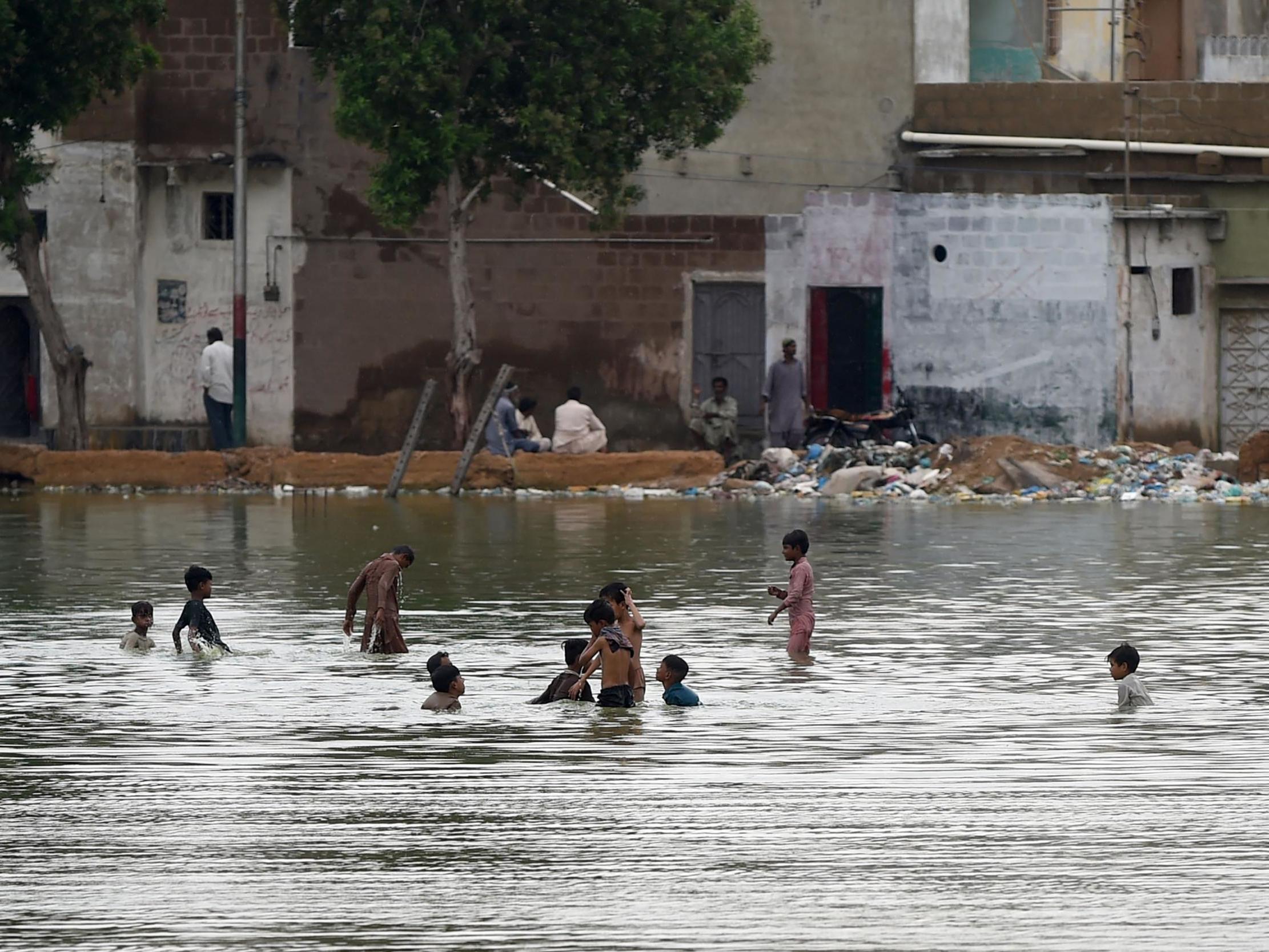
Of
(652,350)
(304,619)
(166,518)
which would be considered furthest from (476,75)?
(304,619)

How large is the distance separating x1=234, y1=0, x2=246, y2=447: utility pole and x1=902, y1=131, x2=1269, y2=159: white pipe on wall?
9877 mm

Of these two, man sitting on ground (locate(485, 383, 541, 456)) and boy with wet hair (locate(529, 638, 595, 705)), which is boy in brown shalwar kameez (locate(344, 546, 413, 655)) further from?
man sitting on ground (locate(485, 383, 541, 456))

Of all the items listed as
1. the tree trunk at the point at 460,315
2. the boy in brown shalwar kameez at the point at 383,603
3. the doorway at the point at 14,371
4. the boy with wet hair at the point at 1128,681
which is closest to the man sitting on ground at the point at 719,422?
the tree trunk at the point at 460,315

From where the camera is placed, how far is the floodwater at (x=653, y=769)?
32.4 ft

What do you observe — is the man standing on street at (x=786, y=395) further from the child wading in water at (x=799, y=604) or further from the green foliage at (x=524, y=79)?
the child wading in water at (x=799, y=604)

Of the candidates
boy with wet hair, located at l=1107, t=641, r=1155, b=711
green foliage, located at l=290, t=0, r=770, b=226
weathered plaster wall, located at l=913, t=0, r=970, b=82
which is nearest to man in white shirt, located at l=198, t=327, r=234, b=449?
green foliage, located at l=290, t=0, r=770, b=226

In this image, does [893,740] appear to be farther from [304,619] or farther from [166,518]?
[166,518]

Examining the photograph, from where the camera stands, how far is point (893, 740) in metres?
13.9

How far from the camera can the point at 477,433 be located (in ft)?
111

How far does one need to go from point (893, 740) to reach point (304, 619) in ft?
22.7

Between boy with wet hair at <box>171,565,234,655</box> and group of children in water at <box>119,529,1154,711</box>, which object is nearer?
group of children in water at <box>119,529,1154,711</box>

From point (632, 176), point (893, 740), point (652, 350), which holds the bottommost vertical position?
point (893, 740)

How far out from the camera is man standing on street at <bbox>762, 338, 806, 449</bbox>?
37.6 metres

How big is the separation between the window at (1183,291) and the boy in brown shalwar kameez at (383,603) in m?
23.6
